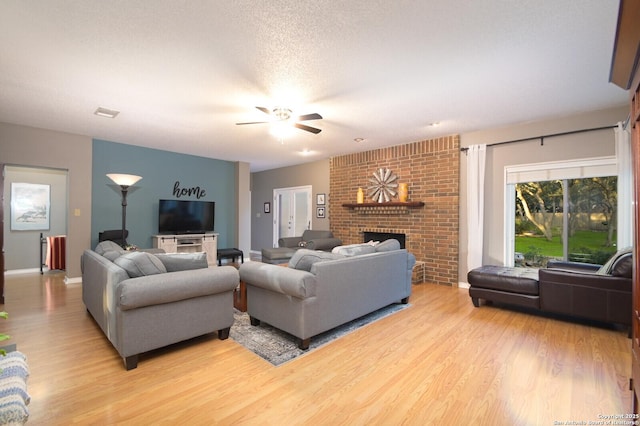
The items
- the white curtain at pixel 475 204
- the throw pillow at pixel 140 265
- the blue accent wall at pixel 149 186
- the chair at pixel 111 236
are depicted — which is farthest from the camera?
the blue accent wall at pixel 149 186

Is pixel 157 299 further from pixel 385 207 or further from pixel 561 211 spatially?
pixel 561 211

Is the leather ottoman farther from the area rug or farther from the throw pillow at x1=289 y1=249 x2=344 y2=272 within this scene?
the throw pillow at x1=289 y1=249 x2=344 y2=272

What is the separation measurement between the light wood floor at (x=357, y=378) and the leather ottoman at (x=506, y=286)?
358mm

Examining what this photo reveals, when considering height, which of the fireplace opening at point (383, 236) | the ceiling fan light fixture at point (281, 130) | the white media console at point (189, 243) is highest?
the ceiling fan light fixture at point (281, 130)

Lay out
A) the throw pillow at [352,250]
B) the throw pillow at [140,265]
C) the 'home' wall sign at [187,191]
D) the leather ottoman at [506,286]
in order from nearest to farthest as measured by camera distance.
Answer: the throw pillow at [140,265] < the throw pillow at [352,250] < the leather ottoman at [506,286] < the 'home' wall sign at [187,191]

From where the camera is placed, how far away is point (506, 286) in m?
3.58

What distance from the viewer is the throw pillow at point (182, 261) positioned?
2.60 m

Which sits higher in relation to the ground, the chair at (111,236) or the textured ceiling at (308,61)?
the textured ceiling at (308,61)

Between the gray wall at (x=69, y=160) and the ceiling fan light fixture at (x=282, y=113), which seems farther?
the gray wall at (x=69, y=160)

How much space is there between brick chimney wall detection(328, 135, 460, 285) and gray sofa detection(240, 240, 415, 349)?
6.58 feet

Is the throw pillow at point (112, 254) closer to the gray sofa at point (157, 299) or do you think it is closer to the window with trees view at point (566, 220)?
the gray sofa at point (157, 299)

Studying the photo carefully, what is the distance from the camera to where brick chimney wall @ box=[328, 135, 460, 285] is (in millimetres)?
5008

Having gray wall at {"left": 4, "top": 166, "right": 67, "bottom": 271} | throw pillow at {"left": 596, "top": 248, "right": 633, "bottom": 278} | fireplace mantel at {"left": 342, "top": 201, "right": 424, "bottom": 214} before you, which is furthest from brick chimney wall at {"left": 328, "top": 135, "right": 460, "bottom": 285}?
gray wall at {"left": 4, "top": 166, "right": 67, "bottom": 271}

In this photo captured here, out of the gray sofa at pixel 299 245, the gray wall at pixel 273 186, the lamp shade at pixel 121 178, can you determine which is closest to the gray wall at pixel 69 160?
the lamp shade at pixel 121 178
